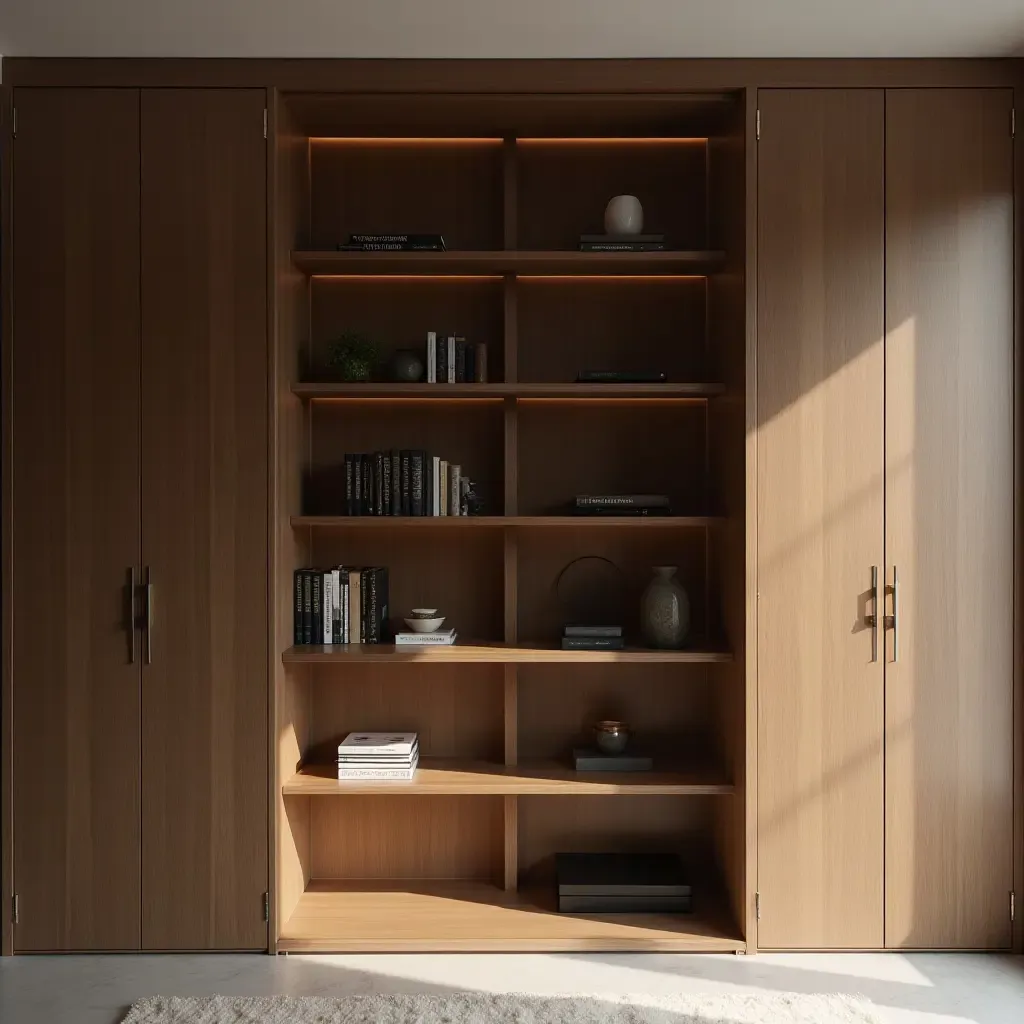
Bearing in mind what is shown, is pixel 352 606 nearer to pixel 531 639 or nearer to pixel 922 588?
pixel 531 639

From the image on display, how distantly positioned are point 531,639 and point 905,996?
1563mm

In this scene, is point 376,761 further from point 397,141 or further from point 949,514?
point 397,141

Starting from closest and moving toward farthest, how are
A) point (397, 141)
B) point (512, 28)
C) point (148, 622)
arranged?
point (512, 28) < point (148, 622) < point (397, 141)

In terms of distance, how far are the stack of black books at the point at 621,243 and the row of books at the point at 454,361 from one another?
48 cm

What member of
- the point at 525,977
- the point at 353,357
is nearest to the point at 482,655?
the point at 525,977

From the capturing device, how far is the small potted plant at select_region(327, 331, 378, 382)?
323cm

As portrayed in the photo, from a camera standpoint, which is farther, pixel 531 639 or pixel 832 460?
pixel 531 639

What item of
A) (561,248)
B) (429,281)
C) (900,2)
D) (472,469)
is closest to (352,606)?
(472,469)

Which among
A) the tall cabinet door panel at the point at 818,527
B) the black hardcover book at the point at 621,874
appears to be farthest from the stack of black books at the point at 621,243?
the black hardcover book at the point at 621,874

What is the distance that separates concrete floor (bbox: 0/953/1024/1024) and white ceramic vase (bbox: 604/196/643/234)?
2322 millimetres

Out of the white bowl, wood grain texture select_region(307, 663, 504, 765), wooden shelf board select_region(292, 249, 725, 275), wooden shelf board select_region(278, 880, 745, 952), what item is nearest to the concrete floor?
wooden shelf board select_region(278, 880, 745, 952)

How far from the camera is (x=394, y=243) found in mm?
3178

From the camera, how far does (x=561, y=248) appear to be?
3486 millimetres

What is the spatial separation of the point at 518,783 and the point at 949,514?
5.25 ft
